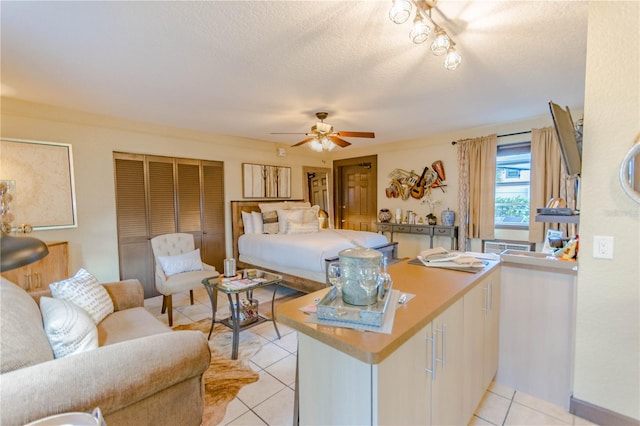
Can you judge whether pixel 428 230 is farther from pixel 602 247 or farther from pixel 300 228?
pixel 602 247

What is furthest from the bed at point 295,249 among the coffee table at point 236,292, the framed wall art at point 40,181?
the framed wall art at point 40,181

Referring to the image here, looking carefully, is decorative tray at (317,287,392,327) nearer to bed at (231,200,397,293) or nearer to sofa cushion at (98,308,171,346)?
sofa cushion at (98,308,171,346)

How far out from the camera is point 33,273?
3023 mm

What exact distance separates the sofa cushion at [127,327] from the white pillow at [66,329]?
10.5 inches

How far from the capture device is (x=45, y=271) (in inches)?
122

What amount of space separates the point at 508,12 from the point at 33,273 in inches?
182

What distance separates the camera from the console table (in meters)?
4.91

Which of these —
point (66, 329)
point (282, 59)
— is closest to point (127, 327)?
point (66, 329)

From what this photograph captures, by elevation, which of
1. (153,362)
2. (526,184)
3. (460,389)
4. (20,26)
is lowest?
(460,389)

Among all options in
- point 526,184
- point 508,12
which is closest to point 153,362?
point 508,12

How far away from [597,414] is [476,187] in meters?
3.44

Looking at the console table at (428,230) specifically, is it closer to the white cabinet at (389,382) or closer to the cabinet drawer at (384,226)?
the cabinet drawer at (384,226)

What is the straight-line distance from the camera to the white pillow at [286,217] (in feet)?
16.0

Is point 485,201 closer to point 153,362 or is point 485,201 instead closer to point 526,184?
point 526,184
